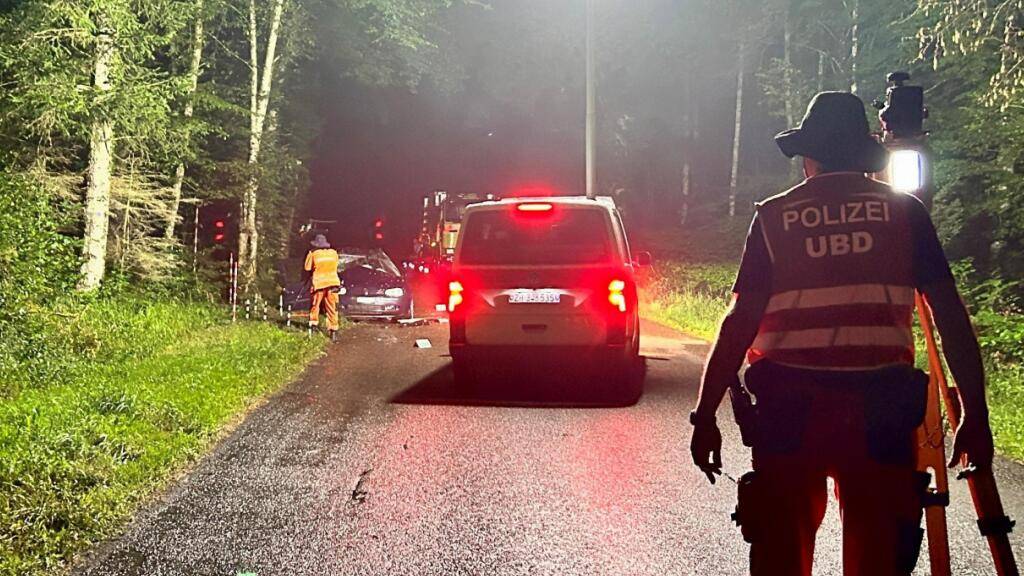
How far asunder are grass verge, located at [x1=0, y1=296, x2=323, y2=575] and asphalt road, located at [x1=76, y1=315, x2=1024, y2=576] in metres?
0.25

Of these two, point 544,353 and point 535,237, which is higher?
point 535,237

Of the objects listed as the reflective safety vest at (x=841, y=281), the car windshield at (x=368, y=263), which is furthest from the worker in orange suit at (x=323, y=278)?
the reflective safety vest at (x=841, y=281)

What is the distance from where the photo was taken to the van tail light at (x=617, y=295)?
9.83 m

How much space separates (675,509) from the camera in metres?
5.98

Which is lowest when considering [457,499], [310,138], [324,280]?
[457,499]

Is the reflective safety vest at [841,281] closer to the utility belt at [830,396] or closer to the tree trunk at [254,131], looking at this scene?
the utility belt at [830,396]

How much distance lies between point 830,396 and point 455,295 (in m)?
7.35

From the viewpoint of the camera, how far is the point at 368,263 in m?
20.6

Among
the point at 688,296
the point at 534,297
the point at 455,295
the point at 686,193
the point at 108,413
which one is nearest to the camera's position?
the point at 108,413

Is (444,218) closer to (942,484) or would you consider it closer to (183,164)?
(183,164)

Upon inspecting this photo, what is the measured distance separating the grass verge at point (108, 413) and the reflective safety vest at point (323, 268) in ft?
2.99

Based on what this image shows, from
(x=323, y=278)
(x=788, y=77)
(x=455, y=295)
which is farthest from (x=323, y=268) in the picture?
(x=788, y=77)

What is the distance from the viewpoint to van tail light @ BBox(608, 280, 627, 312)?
32.2ft

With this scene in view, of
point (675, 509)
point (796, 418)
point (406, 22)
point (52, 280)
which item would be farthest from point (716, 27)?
point (796, 418)
